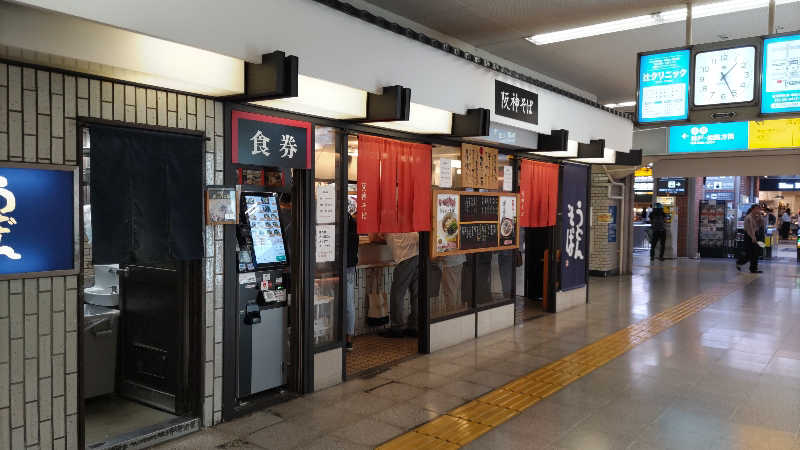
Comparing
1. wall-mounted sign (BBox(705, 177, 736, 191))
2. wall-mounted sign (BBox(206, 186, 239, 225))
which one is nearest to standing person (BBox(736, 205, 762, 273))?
A: wall-mounted sign (BBox(705, 177, 736, 191))

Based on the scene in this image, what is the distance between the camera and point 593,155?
9.34 meters

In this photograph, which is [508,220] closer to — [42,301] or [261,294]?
[261,294]

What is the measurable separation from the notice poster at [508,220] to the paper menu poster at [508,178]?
166 millimetres

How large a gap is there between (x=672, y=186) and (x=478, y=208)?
15.9 m

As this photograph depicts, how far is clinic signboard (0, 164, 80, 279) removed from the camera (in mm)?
3549

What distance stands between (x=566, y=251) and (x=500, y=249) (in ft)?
7.42

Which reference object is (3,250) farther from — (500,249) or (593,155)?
(593,155)

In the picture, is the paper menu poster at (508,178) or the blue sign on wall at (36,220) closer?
the blue sign on wall at (36,220)

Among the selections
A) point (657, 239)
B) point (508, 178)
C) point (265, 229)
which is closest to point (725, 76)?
point (508, 178)

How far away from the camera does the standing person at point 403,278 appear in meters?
7.96

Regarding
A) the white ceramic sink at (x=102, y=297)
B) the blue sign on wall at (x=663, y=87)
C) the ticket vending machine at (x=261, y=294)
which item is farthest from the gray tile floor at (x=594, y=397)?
the blue sign on wall at (x=663, y=87)

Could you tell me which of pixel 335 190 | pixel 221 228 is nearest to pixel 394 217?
pixel 335 190

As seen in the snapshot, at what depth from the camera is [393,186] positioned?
21.3 feet

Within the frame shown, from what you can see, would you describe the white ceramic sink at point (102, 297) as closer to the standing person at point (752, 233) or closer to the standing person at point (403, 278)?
the standing person at point (403, 278)
